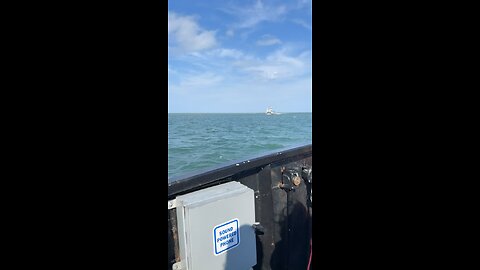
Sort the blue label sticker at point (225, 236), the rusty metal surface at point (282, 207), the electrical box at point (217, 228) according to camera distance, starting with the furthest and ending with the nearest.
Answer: the rusty metal surface at point (282, 207), the blue label sticker at point (225, 236), the electrical box at point (217, 228)

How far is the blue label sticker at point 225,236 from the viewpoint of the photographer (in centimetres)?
205

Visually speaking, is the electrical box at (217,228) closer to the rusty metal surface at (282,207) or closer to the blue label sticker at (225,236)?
the blue label sticker at (225,236)

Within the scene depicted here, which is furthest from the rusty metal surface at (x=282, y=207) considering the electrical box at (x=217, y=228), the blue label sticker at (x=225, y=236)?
the blue label sticker at (x=225, y=236)

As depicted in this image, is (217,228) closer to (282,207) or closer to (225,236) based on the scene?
(225,236)

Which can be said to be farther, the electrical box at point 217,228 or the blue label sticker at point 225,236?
the blue label sticker at point 225,236

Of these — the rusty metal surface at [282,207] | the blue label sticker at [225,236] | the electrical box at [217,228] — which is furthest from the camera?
the rusty metal surface at [282,207]

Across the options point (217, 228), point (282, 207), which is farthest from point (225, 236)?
point (282, 207)

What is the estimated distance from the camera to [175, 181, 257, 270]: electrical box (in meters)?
1.95

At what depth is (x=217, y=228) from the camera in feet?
6.72
